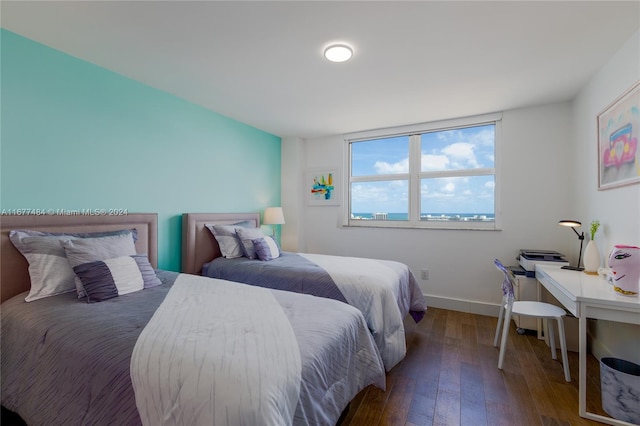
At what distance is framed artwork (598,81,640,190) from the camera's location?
1.85 meters

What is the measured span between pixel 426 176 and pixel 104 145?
3553mm

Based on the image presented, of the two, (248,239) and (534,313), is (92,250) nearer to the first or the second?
(248,239)

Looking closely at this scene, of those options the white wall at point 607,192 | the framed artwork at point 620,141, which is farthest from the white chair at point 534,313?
the framed artwork at point 620,141

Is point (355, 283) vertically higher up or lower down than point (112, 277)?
lower down

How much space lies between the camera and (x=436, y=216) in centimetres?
367

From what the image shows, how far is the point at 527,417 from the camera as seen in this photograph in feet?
5.38

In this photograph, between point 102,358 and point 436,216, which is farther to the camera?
point 436,216

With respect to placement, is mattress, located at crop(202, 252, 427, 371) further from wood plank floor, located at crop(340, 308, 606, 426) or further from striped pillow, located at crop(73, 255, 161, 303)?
striped pillow, located at crop(73, 255, 161, 303)

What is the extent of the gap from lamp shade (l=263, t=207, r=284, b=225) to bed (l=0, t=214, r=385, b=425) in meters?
2.02

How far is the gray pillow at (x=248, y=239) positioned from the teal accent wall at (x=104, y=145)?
0.54 m

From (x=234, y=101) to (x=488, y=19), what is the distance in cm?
234

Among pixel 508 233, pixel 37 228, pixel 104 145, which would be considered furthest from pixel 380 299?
pixel 104 145

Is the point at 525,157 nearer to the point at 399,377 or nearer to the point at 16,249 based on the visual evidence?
the point at 399,377

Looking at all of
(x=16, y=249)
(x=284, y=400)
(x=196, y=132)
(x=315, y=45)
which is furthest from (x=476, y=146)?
(x=16, y=249)
